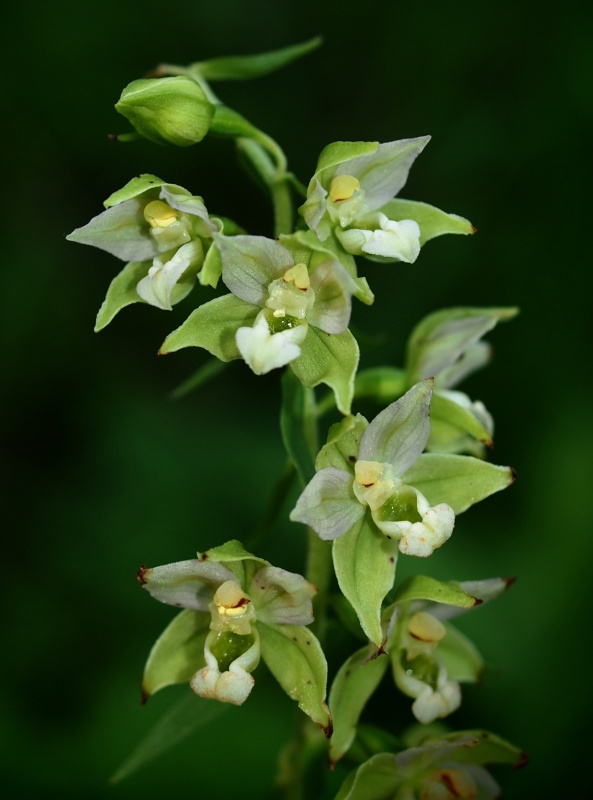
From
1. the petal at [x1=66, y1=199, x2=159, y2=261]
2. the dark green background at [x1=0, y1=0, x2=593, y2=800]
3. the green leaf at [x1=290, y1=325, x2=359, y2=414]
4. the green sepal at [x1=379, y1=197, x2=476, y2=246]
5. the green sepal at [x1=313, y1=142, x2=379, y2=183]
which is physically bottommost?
the dark green background at [x1=0, y1=0, x2=593, y2=800]

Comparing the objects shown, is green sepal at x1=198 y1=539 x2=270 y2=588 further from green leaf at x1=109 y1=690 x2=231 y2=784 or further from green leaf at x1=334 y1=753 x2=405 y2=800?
green leaf at x1=334 y1=753 x2=405 y2=800

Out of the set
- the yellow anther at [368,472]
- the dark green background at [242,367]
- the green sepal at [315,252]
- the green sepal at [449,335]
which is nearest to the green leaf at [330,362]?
the green sepal at [315,252]

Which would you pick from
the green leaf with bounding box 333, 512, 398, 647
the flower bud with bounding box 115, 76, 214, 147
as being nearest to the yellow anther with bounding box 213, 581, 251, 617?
the green leaf with bounding box 333, 512, 398, 647

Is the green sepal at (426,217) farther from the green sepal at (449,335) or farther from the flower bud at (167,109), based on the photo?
the flower bud at (167,109)

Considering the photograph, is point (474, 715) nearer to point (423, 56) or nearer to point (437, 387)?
point (437, 387)

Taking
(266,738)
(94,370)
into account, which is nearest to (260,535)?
(266,738)
